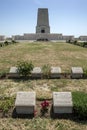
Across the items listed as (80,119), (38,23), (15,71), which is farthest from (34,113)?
(38,23)

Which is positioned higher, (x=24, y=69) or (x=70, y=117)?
(x=24, y=69)

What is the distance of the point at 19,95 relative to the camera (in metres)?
7.52

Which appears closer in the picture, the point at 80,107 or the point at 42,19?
the point at 80,107

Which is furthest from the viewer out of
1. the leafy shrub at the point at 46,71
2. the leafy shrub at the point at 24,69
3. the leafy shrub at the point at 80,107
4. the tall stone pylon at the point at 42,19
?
the tall stone pylon at the point at 42,19

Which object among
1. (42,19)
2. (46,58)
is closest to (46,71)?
(46,58)

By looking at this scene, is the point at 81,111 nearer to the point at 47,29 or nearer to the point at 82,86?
the point at 82,86

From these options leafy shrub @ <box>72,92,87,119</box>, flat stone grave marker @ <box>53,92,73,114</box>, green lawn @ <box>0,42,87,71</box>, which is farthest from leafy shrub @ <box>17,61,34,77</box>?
leafy shrub @ <box>72,92,87,119</box>

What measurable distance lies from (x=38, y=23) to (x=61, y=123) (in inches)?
2605

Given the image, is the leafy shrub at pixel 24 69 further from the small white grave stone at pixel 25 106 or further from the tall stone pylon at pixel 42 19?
the tall stone pylon at pixel 42 19

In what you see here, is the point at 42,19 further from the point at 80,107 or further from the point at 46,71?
the point at 80,107

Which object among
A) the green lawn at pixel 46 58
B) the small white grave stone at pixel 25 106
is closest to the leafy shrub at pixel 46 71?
the green lawn at pixel 46 58

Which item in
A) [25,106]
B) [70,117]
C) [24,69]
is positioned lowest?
[70,117]

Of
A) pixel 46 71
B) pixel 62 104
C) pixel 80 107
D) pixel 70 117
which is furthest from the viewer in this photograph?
pixel 46 71

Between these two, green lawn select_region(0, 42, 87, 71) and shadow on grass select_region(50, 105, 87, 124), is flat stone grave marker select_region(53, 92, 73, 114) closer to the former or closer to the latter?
shadow on grass select_region(50, 105, 87, 124)
